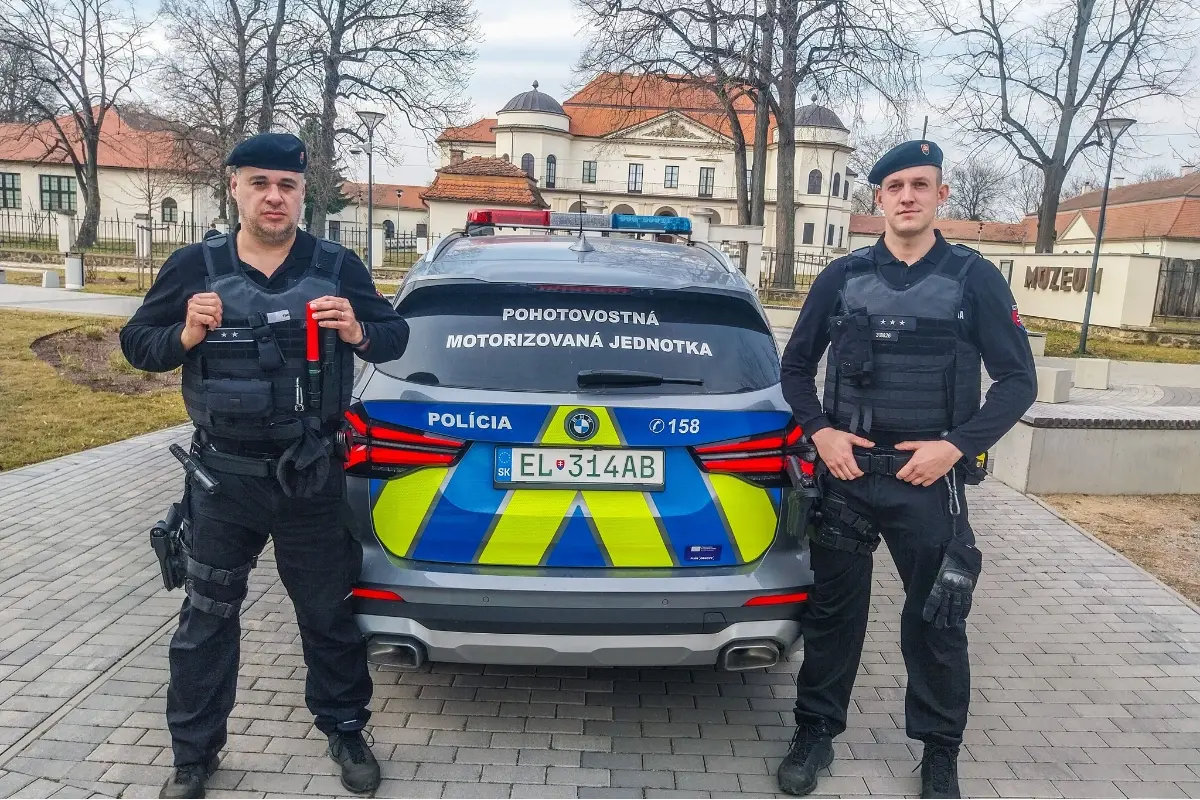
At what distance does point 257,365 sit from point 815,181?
243ft

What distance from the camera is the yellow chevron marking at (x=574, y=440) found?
2.80 meters

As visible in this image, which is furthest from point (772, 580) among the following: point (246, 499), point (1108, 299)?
point (1108, 299)

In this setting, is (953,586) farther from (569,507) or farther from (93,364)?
(93,364)

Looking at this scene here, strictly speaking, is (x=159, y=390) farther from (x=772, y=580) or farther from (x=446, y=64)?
(x=446, y=64)

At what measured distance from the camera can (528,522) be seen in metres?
2.81

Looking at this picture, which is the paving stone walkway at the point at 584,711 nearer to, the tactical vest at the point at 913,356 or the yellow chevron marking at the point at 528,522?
the yellow chevron marking at the point at 528,522

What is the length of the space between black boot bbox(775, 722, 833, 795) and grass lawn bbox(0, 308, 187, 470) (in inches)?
249

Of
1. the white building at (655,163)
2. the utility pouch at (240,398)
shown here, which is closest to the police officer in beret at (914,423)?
the utility pouch at (240,398)

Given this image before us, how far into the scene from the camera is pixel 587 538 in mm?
2828

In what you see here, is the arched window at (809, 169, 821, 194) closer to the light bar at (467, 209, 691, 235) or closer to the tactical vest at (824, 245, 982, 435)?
the light bar at (467, 209, 691, 235)

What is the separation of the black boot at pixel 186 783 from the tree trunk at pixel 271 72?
85.4 feet

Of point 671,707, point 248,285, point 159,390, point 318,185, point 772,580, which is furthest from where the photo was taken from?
point 318,185

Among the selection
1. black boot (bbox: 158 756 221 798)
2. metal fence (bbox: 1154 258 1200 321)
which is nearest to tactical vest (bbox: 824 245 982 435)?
black boot (bbox: 158 756 221 798)

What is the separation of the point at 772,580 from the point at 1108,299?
21.5 m
